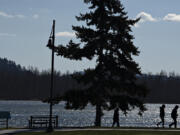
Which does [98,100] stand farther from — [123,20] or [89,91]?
→ [123,20]

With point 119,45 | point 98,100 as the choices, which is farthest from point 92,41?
point 98,100

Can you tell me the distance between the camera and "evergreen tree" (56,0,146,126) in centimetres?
3897

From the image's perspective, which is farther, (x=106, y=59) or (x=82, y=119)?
(x=82, y=119)

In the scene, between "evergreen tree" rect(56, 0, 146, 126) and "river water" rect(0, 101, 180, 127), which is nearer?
"evergreen tree" rect(56, 0, 146, 126)

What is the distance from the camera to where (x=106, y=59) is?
39.4 m

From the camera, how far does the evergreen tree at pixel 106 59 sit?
38969 millimetres

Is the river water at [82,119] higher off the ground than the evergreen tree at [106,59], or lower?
lower

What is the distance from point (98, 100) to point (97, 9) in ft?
26.3

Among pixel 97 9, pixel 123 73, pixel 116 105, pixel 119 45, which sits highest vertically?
pixel 97 9

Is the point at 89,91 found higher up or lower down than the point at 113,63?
lower down


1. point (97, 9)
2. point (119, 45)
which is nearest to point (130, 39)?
point (119, 45)

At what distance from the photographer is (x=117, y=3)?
4038 cm

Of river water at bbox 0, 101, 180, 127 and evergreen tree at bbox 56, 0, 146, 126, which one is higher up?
evergreen tree at bbox 56, 0, 146, 126

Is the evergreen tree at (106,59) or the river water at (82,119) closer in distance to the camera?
the evergreen tree at (106,59)
